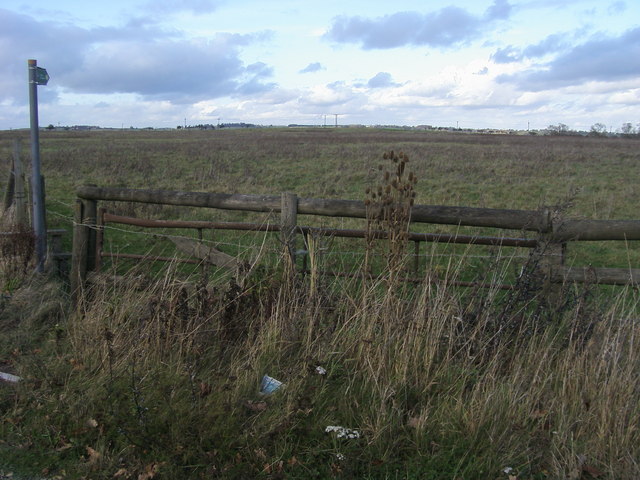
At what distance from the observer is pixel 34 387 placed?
361cm

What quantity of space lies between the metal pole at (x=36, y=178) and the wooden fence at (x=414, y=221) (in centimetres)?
77

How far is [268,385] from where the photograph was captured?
3.54m

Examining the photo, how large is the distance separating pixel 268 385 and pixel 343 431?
0.65m

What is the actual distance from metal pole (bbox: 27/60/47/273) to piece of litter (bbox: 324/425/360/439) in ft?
13.6

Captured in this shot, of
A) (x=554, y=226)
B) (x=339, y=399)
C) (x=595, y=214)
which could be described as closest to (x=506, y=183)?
(x=595, y=214)

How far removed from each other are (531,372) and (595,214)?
10818 millimetres

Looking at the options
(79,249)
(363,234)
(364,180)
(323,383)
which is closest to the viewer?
(323,383)

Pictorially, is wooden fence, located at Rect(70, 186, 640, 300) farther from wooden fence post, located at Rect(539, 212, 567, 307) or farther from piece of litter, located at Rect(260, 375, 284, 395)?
piece of litter, located at Rect(260, 375, 284, 395)

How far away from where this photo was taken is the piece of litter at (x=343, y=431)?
9.98ft

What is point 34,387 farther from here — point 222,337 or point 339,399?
point 339,399

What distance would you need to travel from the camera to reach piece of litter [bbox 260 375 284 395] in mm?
3494

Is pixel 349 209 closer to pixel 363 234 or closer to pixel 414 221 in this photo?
pixel 363 234

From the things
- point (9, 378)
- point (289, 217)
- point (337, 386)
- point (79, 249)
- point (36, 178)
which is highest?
point (36, 178)

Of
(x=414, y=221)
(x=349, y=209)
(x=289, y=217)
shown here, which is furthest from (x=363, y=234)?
(x=289, y=217)
